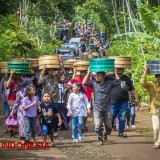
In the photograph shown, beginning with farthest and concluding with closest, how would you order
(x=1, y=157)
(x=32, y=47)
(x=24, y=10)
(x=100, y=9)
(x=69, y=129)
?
(x=100, y=9) → (x=24, y=10) → (x=32, y=47) → (x=69, y=129) → (x=1, y=157)

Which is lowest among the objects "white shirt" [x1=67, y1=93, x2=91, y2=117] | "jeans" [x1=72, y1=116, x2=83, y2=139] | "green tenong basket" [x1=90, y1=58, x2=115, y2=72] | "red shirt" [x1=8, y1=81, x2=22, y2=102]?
"jeans" [x1=72, y1=116, x2=83, y2=139]

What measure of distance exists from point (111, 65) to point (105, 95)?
0.67 metres

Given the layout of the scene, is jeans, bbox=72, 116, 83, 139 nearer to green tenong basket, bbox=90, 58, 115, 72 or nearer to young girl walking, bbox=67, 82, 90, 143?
young girl walking, bbox=67, 82, 90, 143

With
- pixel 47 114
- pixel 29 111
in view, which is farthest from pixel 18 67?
pixel 47 114

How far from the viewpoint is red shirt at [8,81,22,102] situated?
46.0 feet

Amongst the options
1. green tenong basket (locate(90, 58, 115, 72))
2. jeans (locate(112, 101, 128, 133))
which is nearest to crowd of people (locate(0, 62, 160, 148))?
jeans (locate(112, 101, 128, 133))

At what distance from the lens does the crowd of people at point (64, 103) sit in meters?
12.9

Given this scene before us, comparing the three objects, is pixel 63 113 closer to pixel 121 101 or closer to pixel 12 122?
pixel 121 101

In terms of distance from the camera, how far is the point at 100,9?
4766 cm

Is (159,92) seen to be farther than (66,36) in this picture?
No


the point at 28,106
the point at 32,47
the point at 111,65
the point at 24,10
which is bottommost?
the point at 28,106

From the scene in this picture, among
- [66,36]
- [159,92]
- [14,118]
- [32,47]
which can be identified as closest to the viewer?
[159,92]

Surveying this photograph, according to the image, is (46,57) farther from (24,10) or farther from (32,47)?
(24,10)

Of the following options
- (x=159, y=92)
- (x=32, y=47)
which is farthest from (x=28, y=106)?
(x=32, y=47)
